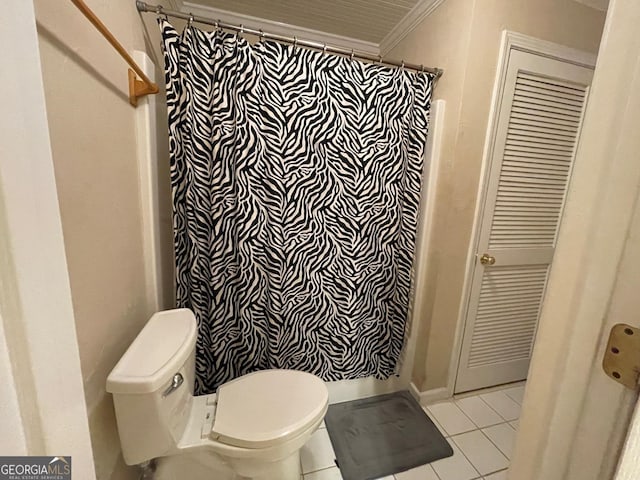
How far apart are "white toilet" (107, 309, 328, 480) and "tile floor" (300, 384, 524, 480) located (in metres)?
0.29

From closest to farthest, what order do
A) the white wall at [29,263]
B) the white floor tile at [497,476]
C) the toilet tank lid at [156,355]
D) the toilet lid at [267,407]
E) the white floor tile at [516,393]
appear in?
the white wall at [29,263] < the toilet tank lid at [156,355] < the toilet lid at [267,407] < the white floor tile at [497,476] < the white floor tile at [516,393]

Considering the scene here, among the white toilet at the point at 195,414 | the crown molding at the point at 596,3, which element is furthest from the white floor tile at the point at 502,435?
the crown molding at the point at 596,3

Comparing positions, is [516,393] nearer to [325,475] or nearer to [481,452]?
[481,452]

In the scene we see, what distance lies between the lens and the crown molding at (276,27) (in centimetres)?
159

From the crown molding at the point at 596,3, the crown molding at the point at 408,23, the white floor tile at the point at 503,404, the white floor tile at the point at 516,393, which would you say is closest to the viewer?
the crown molding at the point at 596,3

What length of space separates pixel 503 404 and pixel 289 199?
1755 mm

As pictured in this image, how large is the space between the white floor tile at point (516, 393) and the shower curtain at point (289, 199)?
92 cm

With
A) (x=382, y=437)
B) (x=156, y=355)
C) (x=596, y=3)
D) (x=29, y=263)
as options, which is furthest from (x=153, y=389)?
(x=596, y=3)

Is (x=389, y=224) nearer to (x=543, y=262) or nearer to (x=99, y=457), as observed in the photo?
(x=543, y=262)

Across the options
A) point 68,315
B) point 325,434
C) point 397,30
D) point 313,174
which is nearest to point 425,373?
point 325,434

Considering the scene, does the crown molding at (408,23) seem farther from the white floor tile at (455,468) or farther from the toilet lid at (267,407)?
the white floor tile at (455,468)

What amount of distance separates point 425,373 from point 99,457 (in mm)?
1498

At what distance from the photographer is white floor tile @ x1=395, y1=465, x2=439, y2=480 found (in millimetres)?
1222

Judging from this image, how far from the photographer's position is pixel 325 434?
1.42 m
